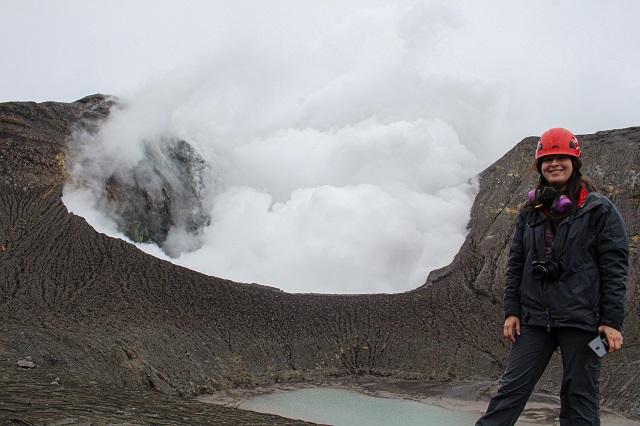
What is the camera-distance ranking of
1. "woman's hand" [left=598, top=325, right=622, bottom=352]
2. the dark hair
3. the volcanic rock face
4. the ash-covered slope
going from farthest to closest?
the volcanic rock face → the ash-covered slope → the dark hair → "woman's hand" [left=598, top=325, right=622, bottom=352]

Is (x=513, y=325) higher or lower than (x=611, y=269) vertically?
lower

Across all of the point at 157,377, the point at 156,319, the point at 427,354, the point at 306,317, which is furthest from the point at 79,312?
the point at 427,354

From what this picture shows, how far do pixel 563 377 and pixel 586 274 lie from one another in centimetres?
93

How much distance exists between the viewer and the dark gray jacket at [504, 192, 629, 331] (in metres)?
5.24

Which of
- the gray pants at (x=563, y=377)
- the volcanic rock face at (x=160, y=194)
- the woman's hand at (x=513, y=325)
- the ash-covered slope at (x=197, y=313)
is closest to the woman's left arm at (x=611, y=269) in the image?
the gray pants at (x=563, y=377)

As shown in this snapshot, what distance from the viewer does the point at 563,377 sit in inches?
216

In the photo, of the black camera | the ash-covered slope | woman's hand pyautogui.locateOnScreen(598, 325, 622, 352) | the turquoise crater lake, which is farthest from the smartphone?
the ash-covered slope

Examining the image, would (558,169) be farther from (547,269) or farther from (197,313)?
(197,313)

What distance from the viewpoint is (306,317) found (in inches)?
1129

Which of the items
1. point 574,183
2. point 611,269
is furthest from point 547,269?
point 574,183

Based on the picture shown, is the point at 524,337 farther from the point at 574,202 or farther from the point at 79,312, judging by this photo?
the point at 79,312

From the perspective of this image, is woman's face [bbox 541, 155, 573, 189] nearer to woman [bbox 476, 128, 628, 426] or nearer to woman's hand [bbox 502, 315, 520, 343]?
woman [bbox 476, 128, 628, 426]

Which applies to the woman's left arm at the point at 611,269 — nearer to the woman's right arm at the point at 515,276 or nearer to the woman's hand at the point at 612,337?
the woman's hand at the point at 612,337

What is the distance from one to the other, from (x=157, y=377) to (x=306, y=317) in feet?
31.7
